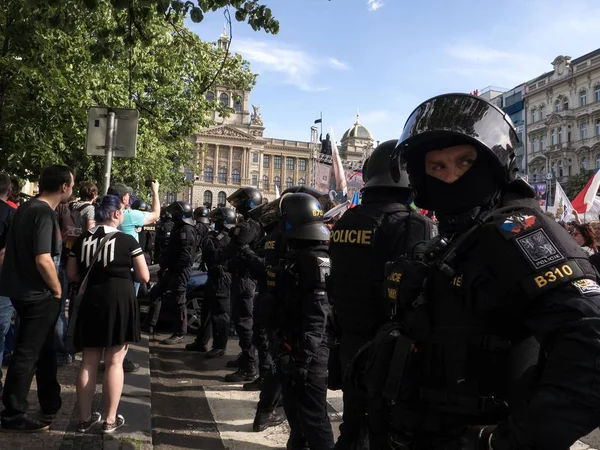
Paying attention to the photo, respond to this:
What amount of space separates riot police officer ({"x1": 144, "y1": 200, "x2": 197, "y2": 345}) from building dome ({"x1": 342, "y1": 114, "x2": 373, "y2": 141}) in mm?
93213

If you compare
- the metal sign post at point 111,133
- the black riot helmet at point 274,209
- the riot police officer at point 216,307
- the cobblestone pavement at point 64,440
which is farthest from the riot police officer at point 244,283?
the cobblestone pavement at point 64,440

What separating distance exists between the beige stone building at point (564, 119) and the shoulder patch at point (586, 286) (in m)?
53.2

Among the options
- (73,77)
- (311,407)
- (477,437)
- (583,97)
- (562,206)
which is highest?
(583,97)

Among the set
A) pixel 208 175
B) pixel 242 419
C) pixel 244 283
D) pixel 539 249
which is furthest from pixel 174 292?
pixel 208 175

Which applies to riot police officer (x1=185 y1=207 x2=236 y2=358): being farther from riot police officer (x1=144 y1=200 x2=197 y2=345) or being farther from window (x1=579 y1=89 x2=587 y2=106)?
window (x1=579 y1=89 x2=587 y2=106)

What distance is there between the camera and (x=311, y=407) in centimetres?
344

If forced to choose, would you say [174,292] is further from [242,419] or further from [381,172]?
[381,172]

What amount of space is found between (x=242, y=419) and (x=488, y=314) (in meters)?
3.58

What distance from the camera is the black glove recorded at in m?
1.39

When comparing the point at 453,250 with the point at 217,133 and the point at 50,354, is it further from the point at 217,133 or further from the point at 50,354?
the point at 217,133

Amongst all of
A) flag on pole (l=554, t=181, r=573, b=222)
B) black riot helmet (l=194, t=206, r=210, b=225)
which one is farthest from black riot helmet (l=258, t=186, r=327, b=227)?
flag on pole (l=554, t=181, r=573, b=222)

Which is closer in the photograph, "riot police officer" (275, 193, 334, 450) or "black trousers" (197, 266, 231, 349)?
"riot police officer" (275, 193, 334, 450)

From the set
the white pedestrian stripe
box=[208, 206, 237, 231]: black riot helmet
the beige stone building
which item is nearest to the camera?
the white pedestrian stripe

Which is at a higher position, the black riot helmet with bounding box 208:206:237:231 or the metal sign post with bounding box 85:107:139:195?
the metal sign post with bounding box 85:107:139:195
